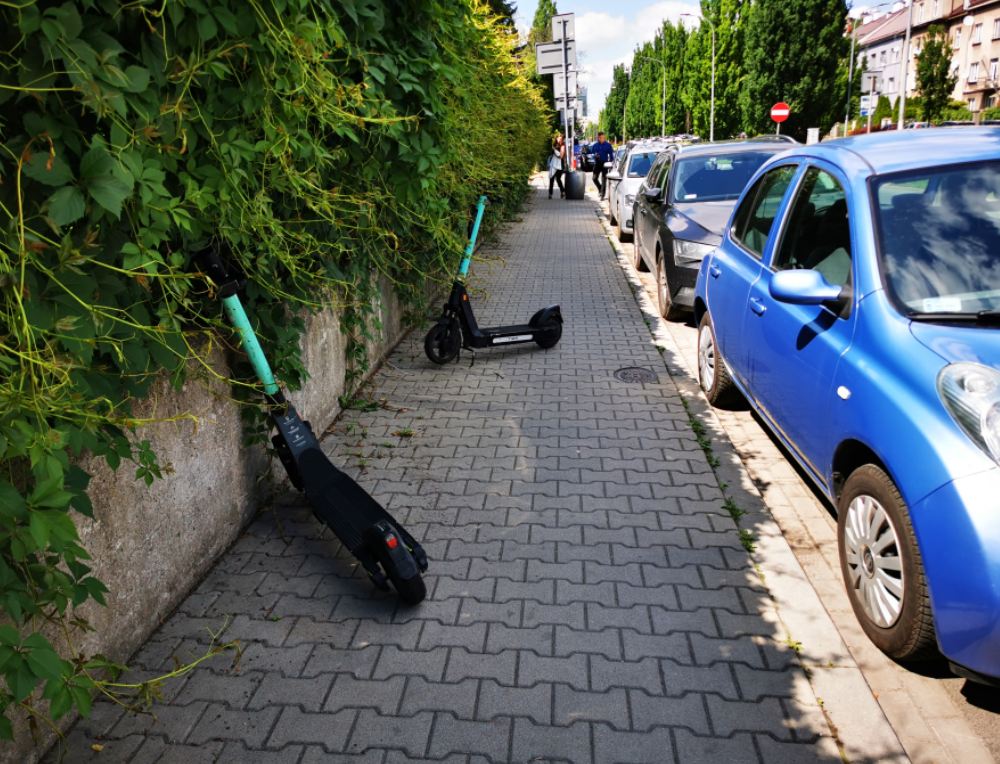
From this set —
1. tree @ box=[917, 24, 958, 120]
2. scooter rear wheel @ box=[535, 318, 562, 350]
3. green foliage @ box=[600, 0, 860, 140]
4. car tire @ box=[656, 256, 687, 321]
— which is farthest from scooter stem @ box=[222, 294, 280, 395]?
tree @ box=[917, 24, 958, 120]

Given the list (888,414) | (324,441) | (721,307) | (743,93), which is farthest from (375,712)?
(743,93)

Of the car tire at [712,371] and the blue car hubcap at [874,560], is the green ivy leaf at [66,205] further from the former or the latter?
the car tire at [712,371]

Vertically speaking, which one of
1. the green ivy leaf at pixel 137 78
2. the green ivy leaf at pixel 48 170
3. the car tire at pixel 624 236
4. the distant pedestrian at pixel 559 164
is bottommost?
the car tire at pixel 624 236

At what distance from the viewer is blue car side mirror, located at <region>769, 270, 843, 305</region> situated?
3676 mm

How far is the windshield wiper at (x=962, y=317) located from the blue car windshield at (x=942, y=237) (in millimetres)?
21

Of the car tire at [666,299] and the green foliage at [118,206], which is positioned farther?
the car tire at [666,299]

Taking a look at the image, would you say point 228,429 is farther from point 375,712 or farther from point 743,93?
point 743,93

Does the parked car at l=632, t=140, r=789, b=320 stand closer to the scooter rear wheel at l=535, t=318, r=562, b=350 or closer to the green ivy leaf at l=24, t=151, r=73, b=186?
the scooter rear wheel at l=535, t=318, r=562, b=350

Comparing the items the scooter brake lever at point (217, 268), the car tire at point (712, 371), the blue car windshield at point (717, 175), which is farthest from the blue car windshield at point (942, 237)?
the blue car windshield at point (717, 175)

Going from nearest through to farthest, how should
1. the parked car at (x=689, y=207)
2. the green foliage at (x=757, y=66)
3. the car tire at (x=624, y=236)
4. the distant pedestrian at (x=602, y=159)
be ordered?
the parked car at (x=689, y=207), the car tire at (x=624, y=236), the distant pedestrian at (x=602, y=159), the green foliage at (x=757, y=66)

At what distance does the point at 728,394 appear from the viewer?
623cm

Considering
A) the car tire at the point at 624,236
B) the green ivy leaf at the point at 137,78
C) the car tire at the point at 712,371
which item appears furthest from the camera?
the car tire at the point at 624,236

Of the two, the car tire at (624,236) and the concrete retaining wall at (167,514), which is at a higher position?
the concrete retaining wall at (167,514)

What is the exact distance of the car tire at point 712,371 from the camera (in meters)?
6.09
